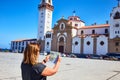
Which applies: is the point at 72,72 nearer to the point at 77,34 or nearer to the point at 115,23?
the point at 115,23

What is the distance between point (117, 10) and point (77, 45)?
687 inches

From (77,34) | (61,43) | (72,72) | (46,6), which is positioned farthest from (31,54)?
(46,6)

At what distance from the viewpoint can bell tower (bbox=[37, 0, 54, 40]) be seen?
240 ft

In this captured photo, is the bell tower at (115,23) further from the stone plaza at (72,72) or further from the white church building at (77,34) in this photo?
the stone plaza at (72,72)

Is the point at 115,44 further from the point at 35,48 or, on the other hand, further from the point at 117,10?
the point at 35,48

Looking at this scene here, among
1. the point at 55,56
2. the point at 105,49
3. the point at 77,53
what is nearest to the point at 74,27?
the point at 77,53

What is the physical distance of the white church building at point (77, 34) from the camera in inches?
2264

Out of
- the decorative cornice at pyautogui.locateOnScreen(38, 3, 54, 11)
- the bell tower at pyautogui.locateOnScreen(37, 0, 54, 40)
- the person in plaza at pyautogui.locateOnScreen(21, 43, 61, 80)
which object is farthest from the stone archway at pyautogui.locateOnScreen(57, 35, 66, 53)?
the person in plaza at pyautogui.locateOnScreen(21, 43, 61, 80)

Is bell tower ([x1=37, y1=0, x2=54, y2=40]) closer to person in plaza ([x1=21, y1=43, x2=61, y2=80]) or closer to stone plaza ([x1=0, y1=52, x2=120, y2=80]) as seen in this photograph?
stone plaza ([x1=0, y1=52, x2=120, y2=80])

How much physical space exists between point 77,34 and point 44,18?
14.3m

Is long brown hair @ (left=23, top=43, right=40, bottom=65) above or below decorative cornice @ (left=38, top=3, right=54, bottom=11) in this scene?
below

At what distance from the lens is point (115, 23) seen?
5741 centimetres

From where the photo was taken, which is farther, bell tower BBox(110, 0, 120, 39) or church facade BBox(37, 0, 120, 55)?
church facade BBox(37, 0, 120, 55)

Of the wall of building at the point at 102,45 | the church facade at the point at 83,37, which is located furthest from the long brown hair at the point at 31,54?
the wall of building at the point at 102,45
